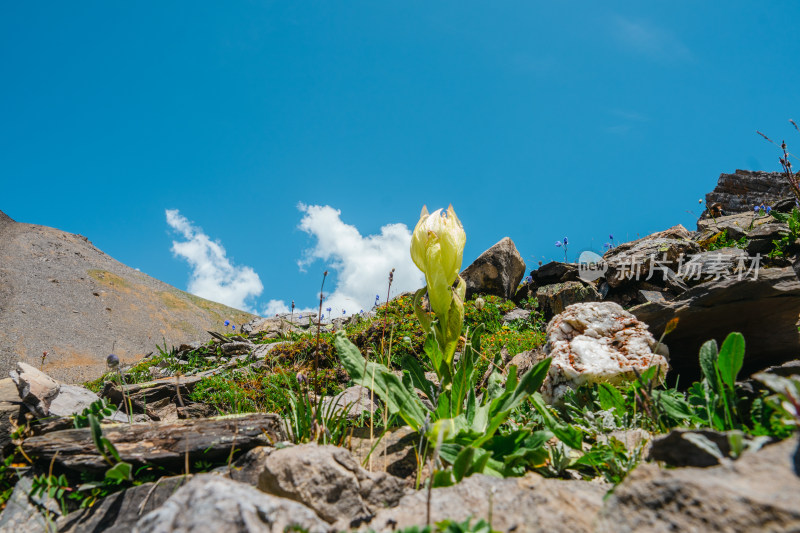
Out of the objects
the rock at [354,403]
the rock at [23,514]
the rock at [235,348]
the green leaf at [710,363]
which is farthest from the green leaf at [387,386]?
the rock at [235,348]

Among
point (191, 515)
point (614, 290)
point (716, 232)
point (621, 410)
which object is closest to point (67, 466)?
point (191, 515)

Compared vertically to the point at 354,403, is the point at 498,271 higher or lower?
higher

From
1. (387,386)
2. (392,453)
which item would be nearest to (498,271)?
(387,386)

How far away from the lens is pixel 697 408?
2.54 m

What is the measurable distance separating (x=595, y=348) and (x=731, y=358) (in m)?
1.67

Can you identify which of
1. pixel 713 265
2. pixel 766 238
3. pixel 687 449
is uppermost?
pixel 766 238

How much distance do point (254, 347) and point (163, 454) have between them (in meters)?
6.33

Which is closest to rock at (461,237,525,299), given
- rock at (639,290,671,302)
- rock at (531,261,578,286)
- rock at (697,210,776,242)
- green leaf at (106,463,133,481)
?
rock at (531,261,578,286)

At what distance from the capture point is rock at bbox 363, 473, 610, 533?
5.07ft

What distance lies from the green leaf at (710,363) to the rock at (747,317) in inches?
56.9

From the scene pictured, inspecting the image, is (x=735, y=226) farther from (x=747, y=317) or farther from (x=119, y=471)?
(x=119, y=471)

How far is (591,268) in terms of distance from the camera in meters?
8.88

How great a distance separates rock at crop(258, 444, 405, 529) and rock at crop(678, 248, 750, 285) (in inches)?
252

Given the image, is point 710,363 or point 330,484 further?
point 710,363
